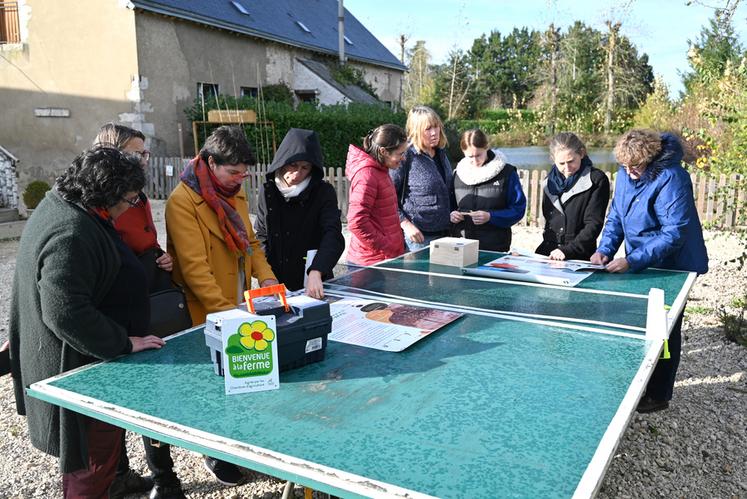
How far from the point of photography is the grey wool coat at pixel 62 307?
76.3 inches

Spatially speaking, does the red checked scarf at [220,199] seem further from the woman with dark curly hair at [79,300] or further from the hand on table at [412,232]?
the hand on table at [412,232]

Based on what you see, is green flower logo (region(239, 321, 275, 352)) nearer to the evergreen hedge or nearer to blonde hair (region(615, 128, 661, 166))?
blonde hair (region(615, 128, 661, 166))

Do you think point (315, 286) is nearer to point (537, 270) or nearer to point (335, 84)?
point (537, 270)

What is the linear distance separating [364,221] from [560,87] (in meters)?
38.1

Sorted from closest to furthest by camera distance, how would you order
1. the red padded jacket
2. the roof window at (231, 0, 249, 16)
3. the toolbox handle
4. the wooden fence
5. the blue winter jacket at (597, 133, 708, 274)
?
the toolbox handle
the blue winter jacket at (597, 133, 708, 274)
the red padded jacket
the wooden fence
the roof window at (231, 0, 249, 16)

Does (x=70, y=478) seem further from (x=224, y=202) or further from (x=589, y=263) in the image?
(x=589, y=263)

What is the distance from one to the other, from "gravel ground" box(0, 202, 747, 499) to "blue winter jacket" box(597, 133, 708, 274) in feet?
3.23

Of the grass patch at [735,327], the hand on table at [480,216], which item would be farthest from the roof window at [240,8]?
the grass patch at [735,327]

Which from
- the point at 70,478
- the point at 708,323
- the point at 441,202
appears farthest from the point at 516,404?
the point at 708,323

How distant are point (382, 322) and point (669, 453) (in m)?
2.07

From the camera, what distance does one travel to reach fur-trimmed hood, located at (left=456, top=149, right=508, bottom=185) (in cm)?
441

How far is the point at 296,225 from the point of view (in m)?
3.38

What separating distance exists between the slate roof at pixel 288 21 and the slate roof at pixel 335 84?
18.6 inches

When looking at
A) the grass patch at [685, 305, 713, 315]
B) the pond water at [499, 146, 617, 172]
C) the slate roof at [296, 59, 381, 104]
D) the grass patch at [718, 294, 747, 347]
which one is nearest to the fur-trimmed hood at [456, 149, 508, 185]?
the grass patch at [718, 294, 747, 347]
